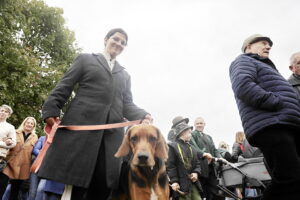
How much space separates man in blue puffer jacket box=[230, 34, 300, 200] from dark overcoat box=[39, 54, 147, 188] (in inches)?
48.7

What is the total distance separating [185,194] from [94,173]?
2.99 metres

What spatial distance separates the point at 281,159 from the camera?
262cm

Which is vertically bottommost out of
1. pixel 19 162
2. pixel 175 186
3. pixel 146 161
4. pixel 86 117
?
pixel 175 186

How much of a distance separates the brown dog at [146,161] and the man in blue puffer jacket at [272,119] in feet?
3.07

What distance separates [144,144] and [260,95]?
123 cm

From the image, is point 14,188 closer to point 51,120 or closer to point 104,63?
point 51,120

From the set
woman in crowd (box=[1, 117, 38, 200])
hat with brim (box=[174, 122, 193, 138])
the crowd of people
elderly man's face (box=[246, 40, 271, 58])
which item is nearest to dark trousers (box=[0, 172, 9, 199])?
woman in crowd (box=[1, 117, 38, 200])

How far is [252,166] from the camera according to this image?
17.5 feet

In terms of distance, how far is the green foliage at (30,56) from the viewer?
37.2 feet

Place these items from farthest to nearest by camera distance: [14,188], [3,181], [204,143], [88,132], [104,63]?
[204,143], [14,188], [3,181], [104,63], [88,132]

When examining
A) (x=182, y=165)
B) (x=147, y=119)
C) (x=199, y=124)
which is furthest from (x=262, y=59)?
(x=199, y=124)

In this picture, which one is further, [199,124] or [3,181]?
[199,124]

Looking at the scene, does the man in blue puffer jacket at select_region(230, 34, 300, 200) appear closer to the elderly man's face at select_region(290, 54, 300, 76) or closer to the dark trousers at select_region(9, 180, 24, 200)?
the elderly man's face at select_region(290, 54, 300, 76)

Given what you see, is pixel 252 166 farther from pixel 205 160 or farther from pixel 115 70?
pixel 115 70
